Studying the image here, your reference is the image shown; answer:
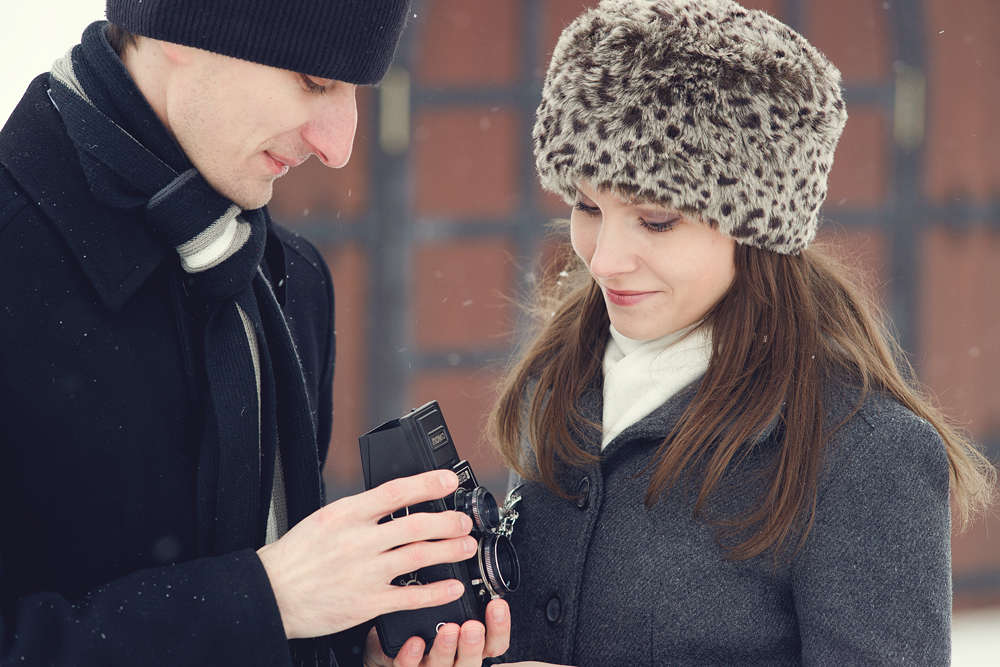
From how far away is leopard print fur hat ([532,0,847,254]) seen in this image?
1067mm

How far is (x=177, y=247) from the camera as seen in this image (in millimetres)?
1009

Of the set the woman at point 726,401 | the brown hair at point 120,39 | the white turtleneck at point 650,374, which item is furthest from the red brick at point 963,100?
the brown hair at point 120,39

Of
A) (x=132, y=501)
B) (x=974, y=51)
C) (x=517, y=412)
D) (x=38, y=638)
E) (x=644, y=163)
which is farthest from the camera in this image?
(x=974, y=51)

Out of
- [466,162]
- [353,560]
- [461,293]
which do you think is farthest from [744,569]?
[466,162]

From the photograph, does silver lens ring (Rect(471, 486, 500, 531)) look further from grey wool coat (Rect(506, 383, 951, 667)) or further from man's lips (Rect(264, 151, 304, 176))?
man's lips (Rect(264, 151, 304, 176))

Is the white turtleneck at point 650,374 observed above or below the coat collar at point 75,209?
below

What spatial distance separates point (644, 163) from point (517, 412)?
19.7 inches

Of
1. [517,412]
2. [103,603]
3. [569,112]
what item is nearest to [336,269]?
[517,412]

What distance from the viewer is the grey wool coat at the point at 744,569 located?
973 mm

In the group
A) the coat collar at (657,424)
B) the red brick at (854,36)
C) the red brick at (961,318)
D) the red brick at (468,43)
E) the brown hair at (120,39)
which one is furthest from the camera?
the red brick at (961,318)

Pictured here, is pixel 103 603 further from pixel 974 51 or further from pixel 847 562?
pixel 974 51

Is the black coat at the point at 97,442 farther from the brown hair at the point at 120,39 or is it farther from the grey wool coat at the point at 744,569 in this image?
the grey wool coat at the point at 744,569

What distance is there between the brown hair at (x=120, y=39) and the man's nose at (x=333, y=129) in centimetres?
23

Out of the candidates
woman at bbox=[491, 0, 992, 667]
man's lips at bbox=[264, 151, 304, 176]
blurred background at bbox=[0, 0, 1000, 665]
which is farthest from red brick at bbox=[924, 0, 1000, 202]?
man's lips at bbox=[264, 151, 304, 176]
